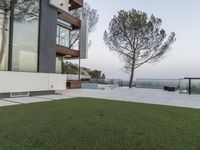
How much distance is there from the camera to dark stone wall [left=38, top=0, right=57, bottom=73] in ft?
32.2

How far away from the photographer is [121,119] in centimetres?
430

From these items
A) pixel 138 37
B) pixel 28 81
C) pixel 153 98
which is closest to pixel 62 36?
pixel 28 81

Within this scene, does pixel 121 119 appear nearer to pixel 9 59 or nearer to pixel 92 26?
pixel 9 59

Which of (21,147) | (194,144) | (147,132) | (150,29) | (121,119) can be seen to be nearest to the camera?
(21,147)

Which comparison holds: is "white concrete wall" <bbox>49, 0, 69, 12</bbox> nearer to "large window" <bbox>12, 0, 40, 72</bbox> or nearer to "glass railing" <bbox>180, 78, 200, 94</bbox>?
"large window" <bbox>12, 0, 40, 72</bbox>

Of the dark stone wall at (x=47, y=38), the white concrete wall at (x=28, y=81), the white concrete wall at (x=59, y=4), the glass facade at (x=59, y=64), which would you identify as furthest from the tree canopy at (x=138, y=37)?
the white concrete wall at (x=28, y=81)

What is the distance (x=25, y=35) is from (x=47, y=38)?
1.37 m

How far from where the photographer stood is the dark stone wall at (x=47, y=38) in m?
9.83

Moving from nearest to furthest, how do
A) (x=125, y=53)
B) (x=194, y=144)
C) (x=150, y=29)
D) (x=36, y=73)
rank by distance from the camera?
(x=194, y=144), (x=36, y=73), (x=150, y=29), (x=125, y=53)

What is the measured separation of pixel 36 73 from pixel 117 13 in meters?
13.1

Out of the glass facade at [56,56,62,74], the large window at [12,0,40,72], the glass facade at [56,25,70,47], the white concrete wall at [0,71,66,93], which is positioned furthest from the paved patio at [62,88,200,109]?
the glass facade at [56,25,70,47]

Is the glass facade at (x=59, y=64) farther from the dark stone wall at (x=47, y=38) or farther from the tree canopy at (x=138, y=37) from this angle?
the tree canopy at (x=138, y=37)

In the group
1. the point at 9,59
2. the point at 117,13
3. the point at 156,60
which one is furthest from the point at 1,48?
the point at 156,60

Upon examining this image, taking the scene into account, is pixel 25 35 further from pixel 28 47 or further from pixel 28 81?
pixel 28 81
